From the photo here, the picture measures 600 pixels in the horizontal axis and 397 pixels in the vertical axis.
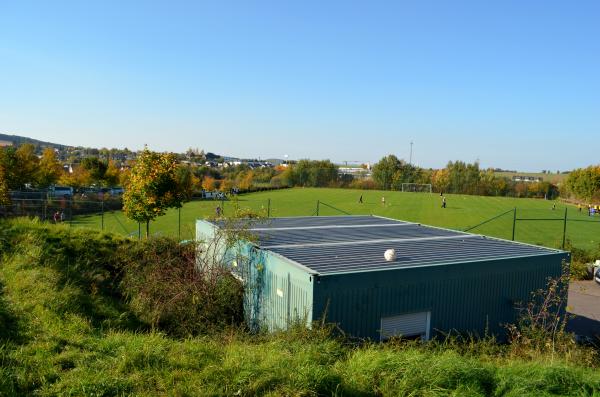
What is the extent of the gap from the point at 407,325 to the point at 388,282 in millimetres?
1164

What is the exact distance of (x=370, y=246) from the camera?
38.8 ft

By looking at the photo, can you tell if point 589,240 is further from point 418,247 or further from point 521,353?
point 521,353

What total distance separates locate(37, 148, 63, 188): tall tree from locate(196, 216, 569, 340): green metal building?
43.8 metres

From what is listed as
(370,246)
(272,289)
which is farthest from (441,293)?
(272,289)

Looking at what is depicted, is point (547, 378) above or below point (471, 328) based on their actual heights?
above

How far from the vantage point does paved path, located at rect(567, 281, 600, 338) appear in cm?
1296

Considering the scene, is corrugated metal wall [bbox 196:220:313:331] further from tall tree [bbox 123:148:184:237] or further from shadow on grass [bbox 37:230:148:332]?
tall tree [bbox 123:148:184:237]

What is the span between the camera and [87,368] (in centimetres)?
528

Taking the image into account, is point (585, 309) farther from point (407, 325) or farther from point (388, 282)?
point (388, 282)

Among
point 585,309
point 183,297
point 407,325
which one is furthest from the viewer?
point 585,309

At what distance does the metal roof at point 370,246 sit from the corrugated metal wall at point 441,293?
272 millimetres

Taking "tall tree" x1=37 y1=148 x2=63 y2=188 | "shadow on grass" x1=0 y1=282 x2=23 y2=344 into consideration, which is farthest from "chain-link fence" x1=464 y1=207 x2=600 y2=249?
"tall tree" x1=37 y1=148 x2=63 y2=188

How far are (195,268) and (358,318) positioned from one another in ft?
14.9

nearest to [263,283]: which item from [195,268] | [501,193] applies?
[195,268]
